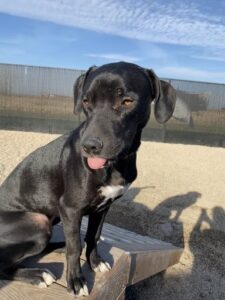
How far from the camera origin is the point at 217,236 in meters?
6.26

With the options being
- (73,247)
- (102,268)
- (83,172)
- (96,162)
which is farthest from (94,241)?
(96,162)

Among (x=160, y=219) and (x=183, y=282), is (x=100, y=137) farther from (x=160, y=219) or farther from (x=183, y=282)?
(x=160, y=219)

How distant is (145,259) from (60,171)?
159 centimetres

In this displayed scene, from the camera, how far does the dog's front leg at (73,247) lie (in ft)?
10.1

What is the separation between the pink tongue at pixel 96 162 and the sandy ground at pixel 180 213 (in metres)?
2.49

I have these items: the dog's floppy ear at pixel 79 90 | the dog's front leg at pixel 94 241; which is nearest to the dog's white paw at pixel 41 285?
the dog's front leg at pixel 94 241

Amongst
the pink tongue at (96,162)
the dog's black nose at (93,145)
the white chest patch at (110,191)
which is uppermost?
the dog's black nose at (93,145)

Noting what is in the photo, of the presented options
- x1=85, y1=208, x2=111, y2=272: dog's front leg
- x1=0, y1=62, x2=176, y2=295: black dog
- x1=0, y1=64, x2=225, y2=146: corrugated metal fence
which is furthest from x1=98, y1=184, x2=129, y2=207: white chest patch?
x1=0, y1=64, x2=225, y2=146: corrugated metal fence

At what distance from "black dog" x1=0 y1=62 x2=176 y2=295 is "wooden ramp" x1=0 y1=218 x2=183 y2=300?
85 millimetres

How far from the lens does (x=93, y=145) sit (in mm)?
2646

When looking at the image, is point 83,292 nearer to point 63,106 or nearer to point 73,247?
point 73,247

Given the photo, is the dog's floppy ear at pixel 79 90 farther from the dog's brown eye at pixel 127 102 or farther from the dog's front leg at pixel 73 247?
the dog's front leg at pixel 73 247

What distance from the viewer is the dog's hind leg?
3148mm

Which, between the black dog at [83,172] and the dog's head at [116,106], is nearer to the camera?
the dog's head at [116,106]
